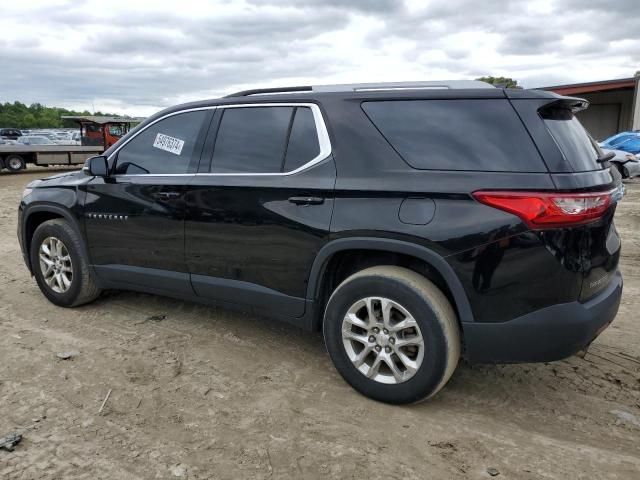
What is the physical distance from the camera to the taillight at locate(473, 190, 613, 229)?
254 centimetres

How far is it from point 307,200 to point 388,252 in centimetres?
58

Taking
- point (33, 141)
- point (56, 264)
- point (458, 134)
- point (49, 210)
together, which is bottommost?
point (56, 264)

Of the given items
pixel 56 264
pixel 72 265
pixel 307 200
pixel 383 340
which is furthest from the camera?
pixel 56 264

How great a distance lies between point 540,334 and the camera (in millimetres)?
2637

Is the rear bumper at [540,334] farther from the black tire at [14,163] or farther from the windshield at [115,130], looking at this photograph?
the windshield at [115,130]

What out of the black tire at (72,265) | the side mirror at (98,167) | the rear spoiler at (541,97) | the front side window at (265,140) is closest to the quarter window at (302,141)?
the front side window at (265,140)

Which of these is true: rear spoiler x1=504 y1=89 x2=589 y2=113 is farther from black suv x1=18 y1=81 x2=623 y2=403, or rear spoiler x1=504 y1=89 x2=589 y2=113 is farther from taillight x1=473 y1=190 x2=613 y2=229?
taillight x1=473 y1=190 x2=613 y2=229

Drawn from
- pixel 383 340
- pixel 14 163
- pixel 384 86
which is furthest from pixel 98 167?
pixel 14 163

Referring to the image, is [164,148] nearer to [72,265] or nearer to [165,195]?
[165,195]

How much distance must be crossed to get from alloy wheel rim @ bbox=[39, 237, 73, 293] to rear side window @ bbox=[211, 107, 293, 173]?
1839 millimetres

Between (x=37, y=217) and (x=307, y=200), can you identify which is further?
(x=37, y=217)

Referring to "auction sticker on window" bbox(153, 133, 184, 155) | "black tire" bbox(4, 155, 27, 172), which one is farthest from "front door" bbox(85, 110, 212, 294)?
"black tire" bbox(4, 155, 27, 172)

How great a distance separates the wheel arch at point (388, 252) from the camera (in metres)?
2.75

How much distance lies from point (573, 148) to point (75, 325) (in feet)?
12.6
